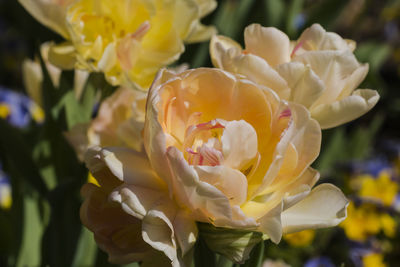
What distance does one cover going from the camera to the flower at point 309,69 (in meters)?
0.40

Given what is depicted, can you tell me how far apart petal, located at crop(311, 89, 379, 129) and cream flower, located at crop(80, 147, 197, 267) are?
5.4 inches

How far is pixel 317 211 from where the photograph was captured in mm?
386

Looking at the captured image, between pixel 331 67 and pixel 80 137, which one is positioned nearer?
pixel 331 67

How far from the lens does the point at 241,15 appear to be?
1.18 metres

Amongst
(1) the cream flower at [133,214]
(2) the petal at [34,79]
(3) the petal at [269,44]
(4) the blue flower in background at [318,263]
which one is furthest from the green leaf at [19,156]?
(4) the blue flower in background at [318,263]

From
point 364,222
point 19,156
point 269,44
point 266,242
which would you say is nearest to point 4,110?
point 19,156

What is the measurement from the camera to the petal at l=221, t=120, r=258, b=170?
1.21ft

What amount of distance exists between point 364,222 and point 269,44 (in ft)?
3.29

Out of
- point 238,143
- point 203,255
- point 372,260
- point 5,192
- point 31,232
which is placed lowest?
point 372,260

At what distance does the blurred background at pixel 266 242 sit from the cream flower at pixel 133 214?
13 cm

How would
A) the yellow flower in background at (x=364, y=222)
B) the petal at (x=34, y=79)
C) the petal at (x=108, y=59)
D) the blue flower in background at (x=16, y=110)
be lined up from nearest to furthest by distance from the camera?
the petal at (x=108, y=59) < the petal at (x=34, y=79) < the yellow flower in background at (x=364, y=222) < the blue flower in background at (x=16, y=110)

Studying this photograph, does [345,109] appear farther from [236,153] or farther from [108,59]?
[108,59]

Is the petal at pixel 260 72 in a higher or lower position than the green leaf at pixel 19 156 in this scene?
higher

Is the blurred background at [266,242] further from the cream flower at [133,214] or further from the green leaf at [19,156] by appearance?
the cream flower at [133,214]
